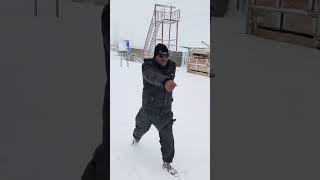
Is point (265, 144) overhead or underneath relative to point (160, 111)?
underneath

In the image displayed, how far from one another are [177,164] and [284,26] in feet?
10.7

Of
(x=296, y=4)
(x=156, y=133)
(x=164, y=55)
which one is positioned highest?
(x=296, y=4)

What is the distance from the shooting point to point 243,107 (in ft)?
6.70

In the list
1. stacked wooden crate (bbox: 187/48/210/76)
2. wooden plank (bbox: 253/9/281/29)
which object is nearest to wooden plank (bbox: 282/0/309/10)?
wooden plank (bbox: 253/9/281/29)

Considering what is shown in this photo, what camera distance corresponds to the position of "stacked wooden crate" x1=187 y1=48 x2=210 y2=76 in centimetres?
50

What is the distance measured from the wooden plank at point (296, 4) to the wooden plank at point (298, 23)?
85mm

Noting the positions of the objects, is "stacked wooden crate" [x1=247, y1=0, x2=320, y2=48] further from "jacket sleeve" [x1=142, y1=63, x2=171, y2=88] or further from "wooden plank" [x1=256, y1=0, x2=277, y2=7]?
"jacket sleeve" [x1=142, y1=63, x2=171, y2=88]

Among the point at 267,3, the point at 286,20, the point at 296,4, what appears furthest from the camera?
→ the point at 267,3

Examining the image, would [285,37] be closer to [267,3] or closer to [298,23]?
[298,23]

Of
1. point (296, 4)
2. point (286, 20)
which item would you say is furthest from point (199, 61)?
point (286, 20)

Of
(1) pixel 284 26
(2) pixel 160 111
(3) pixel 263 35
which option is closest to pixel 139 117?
(2) pixel 160 111

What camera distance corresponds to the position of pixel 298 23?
130 inches

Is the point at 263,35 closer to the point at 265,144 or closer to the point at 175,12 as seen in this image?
the point at 265,144

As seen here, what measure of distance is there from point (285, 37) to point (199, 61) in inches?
128
